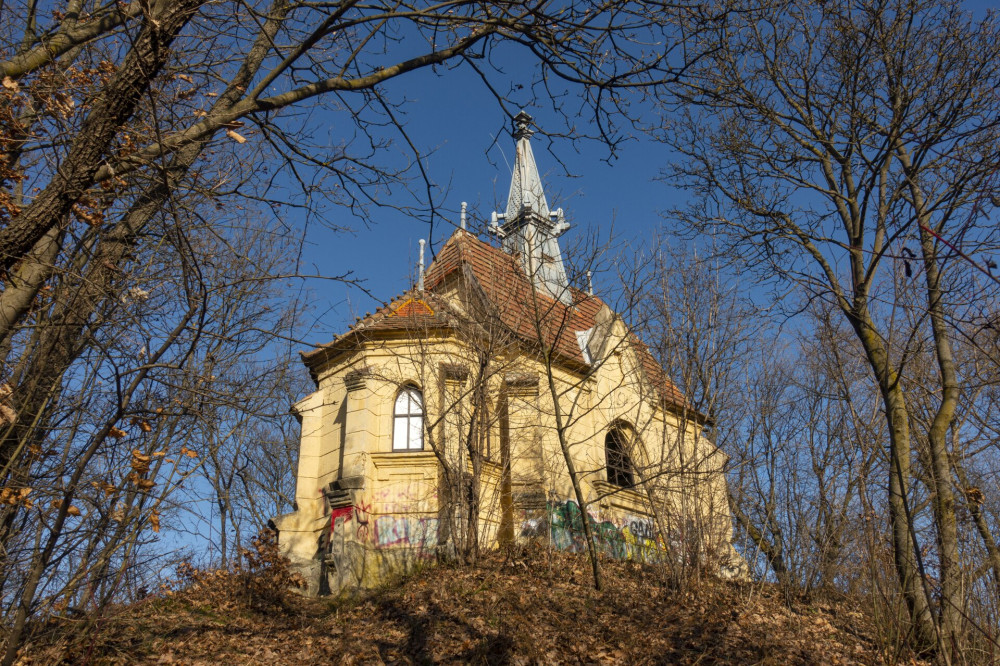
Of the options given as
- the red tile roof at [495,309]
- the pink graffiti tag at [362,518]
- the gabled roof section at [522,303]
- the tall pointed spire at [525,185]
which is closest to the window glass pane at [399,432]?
the pink graffiti tag at [362,518]

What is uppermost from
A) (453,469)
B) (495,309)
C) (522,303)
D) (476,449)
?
(522,303)

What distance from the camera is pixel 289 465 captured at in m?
29.2

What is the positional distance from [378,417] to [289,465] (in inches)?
544

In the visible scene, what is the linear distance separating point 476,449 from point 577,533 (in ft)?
9.83

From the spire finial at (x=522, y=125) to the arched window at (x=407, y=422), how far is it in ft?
33.6

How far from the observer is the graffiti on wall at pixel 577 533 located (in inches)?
593

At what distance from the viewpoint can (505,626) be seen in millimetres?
10766

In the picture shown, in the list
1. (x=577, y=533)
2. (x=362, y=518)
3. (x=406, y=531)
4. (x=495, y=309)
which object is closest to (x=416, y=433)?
(x=362, y=518)

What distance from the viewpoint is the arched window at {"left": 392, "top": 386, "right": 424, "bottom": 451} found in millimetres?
16781

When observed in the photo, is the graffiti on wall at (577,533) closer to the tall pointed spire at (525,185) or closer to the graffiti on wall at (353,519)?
the graffiti on wall at (353,519)

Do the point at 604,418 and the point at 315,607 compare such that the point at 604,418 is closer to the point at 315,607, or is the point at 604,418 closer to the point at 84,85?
the point at 315,607

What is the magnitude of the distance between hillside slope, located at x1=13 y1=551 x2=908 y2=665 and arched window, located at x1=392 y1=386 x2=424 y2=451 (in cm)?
357

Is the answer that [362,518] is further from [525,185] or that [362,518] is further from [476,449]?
[525,185]

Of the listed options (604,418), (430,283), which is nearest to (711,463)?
(604,418)
